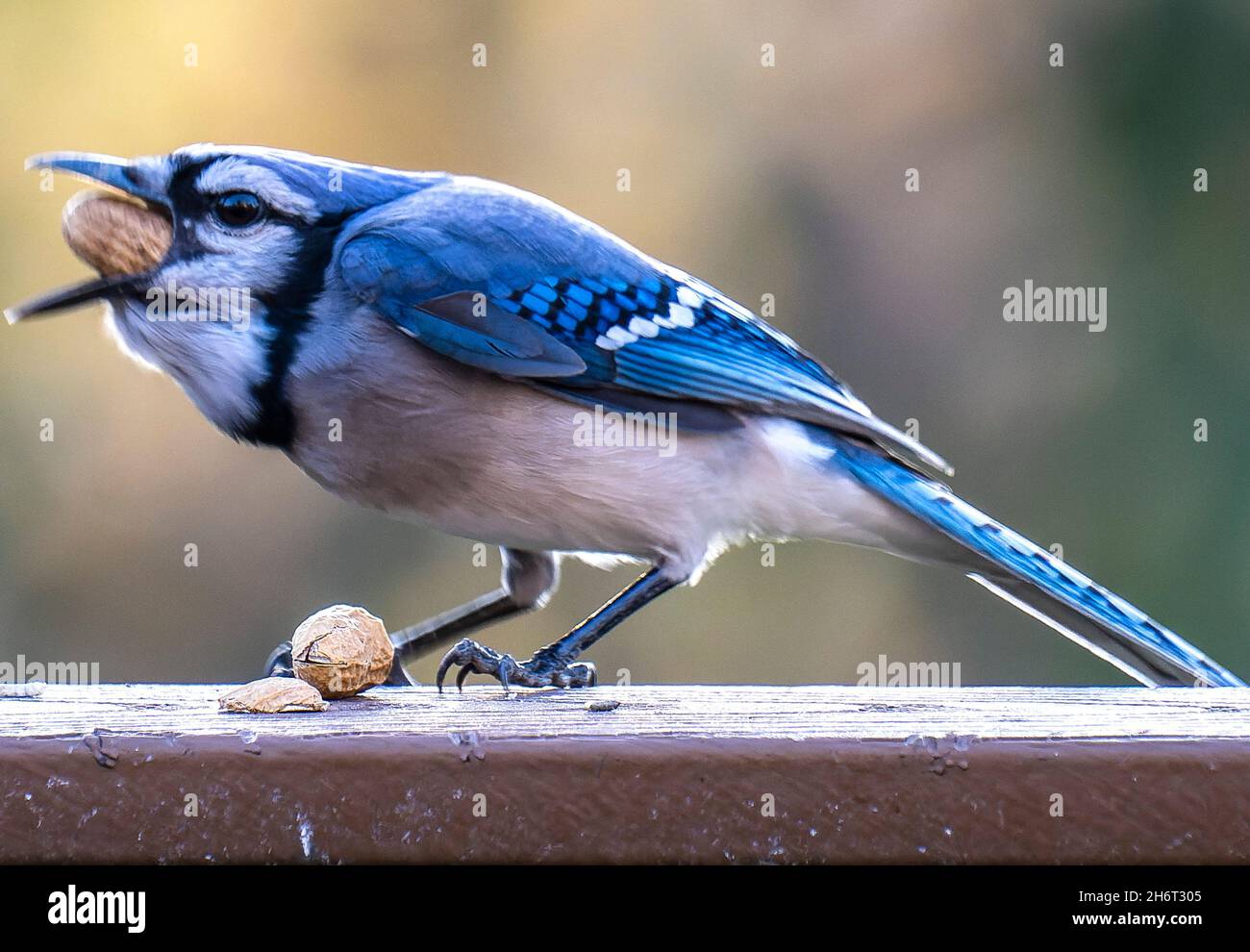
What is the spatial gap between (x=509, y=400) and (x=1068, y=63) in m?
3.45

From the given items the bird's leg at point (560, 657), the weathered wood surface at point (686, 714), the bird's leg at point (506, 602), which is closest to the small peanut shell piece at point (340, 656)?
the weathered wood surface at point (686, 714)

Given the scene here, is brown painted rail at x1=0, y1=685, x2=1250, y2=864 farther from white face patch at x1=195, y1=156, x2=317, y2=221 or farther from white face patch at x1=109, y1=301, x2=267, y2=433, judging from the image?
white face patch at x1=195, y1=156, x2=317, y2=221

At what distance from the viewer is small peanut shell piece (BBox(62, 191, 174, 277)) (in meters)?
2.46

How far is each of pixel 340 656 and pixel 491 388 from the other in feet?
1.97

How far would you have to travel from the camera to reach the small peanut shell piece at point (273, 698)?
1.88 m

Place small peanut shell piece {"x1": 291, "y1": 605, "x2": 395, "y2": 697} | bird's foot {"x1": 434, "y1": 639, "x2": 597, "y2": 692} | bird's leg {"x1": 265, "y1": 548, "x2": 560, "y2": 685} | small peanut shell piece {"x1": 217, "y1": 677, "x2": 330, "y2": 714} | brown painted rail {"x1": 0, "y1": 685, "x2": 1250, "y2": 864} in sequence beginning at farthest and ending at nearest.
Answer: bird's leg {"x1": 265, "y1": 548, "x2": 560, "y2": 685}, bird's foot {"x1": 434, "y1": 639, "x2": 597, "y2": 692}, small peanut shell piece {"x1": 291, "y1": 605, "x2": 395, "y2": 697}, small peanut shell piece {"x1": 217, "y1": 677, "x2": 330, "y2": 714}, brown painted rail {"x1": 0, "y1": 685, "x2": 1250, "y2": 864}

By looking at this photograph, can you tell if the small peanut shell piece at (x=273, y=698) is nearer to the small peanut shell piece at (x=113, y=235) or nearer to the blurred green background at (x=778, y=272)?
the small peanut shell piece at (x=113, y=235)

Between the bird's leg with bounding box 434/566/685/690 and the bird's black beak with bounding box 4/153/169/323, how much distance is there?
76cm

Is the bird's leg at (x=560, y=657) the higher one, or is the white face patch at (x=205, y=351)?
the white face patch at (x=205, y=351)

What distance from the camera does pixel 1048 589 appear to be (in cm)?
269

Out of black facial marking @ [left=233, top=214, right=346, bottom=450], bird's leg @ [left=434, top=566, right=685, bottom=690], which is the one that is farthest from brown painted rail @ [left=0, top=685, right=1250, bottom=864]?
black facial marking @ [left=233, top=214, right=346, bottom=450]

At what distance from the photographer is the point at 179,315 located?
2.49 meters

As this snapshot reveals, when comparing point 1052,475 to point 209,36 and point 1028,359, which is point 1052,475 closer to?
point 1028,359

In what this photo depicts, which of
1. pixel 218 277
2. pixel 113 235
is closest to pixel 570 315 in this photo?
pixel 218 277
